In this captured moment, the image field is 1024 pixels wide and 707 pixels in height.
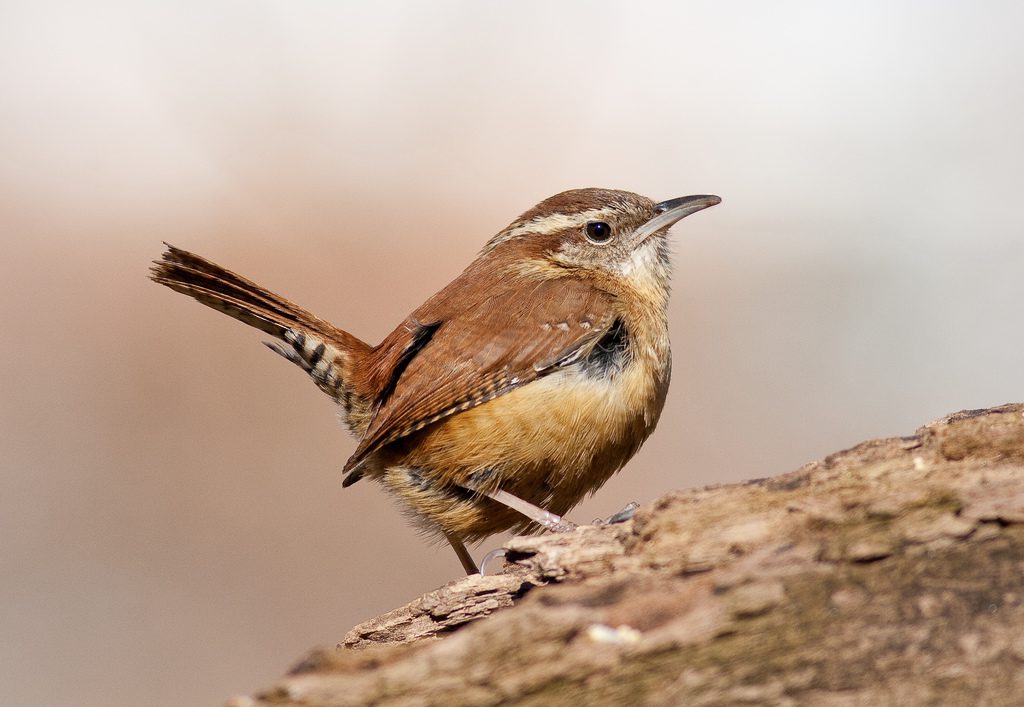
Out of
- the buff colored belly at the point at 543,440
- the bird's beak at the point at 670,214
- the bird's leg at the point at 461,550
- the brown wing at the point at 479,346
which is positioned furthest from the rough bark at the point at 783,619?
the bird's beak at the point at 670,214

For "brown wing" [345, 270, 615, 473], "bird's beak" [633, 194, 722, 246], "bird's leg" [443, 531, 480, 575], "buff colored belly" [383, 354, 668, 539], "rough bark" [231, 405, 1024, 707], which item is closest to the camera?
"rough bark" [231, 405, 1024, 707]

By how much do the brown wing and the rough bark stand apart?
132 centimetres

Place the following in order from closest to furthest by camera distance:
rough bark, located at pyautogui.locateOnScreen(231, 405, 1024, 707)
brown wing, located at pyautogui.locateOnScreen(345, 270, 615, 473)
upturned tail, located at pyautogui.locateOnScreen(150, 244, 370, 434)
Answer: rough bark, located at pyautogui.locateOnScreen(231, 405, 1024, 707) → brown wing, located at pyautogui.locateOnScreen(345, 270, 615, 473) → upturned tail, located at pyautogui.locateOnScreen(150, 244, 370, 434)

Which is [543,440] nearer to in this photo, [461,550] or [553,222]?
[461,550]

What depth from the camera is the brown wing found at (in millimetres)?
3988

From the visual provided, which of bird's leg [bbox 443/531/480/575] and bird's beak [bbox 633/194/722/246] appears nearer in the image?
bird's leg [bbox 443/531/480/575]

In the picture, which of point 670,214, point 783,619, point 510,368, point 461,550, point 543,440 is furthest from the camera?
point 670,214

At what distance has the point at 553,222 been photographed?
4.85m

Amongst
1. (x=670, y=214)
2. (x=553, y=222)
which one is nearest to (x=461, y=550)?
(x=553, y=222)

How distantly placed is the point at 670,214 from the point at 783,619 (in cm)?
272

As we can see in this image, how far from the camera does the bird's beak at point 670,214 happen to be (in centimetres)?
476

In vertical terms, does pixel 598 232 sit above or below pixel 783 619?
above

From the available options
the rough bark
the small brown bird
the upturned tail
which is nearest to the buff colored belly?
the small brown bird

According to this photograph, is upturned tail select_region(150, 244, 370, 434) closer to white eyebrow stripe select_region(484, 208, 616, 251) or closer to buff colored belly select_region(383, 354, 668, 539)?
buff colored belly select_region(383, 354, 668, 539)
